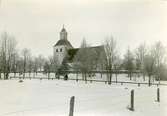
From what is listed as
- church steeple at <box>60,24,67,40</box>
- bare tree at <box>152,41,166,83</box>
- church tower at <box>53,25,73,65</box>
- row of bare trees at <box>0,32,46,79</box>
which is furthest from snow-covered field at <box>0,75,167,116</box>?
church steeple at <box>60,24,67,40</box>

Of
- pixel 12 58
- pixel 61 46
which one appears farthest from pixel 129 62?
pixel 12 58

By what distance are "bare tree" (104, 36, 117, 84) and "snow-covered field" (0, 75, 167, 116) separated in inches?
5.7

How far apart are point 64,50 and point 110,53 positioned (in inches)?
17.5

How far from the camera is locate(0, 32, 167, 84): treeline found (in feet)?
5.08

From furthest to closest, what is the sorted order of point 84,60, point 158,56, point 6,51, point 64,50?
point 84,60, point 64,50, point 158,56, point 6,51

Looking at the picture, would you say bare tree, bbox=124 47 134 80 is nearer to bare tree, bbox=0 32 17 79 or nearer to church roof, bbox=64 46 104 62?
church roof, bbox=64 46 104 62

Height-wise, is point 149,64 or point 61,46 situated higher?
point 61,46

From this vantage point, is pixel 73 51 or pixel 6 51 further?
pixel 73 51

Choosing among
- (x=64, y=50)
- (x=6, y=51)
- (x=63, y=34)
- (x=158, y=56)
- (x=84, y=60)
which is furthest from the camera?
(x=84, y=60)

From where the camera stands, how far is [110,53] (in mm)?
1954

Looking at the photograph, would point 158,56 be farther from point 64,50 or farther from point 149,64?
point 64,50

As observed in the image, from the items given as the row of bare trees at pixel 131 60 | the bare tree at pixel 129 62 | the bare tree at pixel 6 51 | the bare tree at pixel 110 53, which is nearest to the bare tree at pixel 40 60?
the bare tree at pixel 6 51

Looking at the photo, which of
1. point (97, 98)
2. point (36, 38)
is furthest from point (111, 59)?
point (36, 38)

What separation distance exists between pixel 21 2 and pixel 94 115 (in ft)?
3.57
